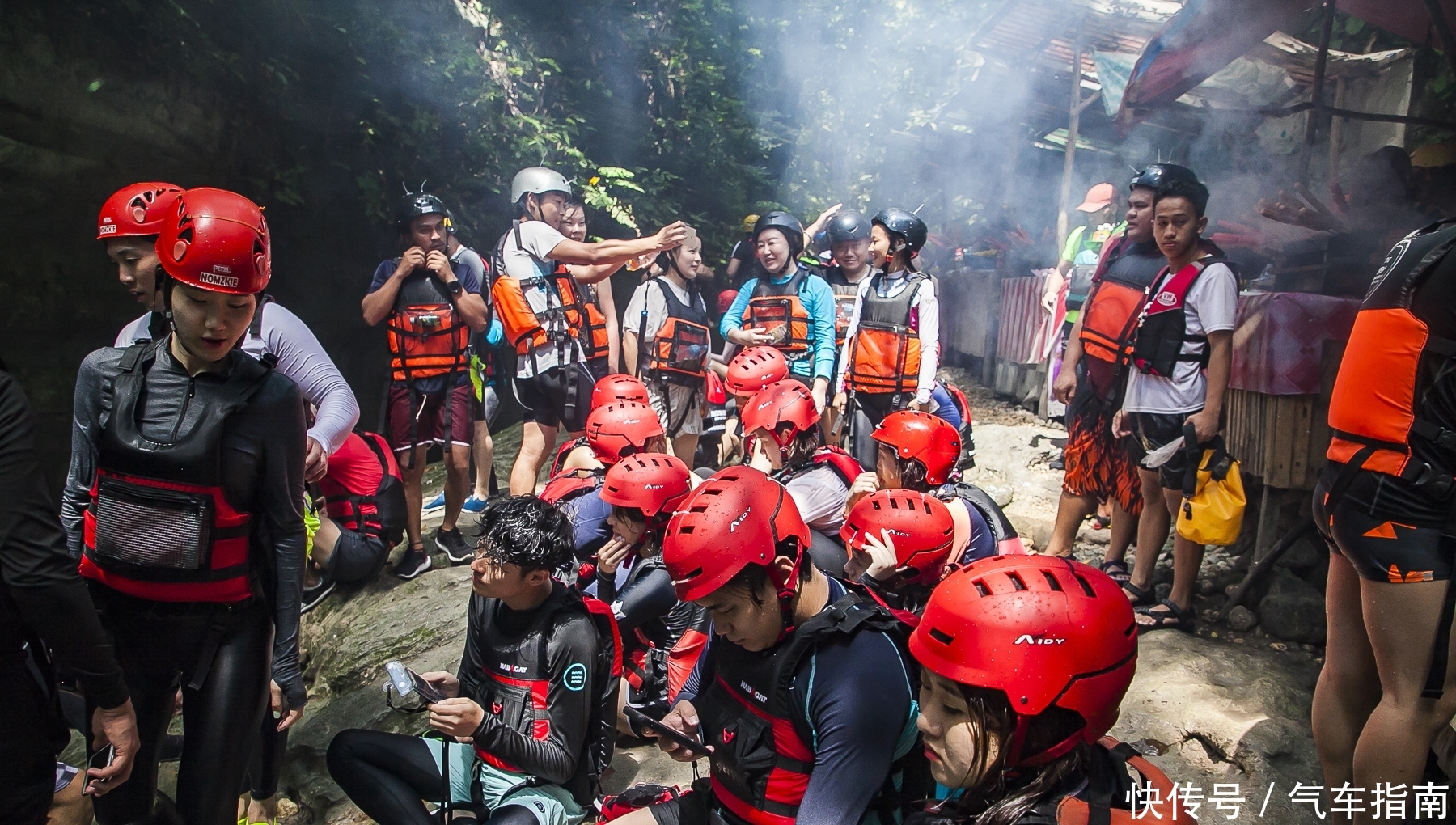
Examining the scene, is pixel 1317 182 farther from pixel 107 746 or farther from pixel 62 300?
pixel 62 300

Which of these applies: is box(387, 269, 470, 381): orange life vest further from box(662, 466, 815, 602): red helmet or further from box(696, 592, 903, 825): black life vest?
box(696, 592, 903, 825): black life vest

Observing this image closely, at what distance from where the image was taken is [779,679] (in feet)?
7.21

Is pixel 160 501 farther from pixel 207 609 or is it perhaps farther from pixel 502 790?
pixel 502 790

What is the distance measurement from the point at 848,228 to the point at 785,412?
124 inches

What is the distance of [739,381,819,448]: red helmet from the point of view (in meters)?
4.70

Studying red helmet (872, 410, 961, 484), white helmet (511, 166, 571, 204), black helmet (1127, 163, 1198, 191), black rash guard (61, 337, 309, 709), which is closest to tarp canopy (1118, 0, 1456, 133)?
black helmet (1127, 163, 1198, 191)

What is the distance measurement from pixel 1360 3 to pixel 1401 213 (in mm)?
1833

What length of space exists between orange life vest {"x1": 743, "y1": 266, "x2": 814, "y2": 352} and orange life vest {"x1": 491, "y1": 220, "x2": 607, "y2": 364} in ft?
5.17

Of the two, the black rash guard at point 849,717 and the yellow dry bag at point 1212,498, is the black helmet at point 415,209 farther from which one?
the yellow dry bag at point 1212,498

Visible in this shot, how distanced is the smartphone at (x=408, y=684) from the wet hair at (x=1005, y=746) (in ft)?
5.20

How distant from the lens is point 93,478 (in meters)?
2.68

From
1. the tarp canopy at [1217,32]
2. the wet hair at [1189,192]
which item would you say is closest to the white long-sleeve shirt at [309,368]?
the wet hair at [1189,192]

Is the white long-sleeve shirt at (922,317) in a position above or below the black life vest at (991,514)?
above

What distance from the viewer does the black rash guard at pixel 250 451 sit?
8.39ft
